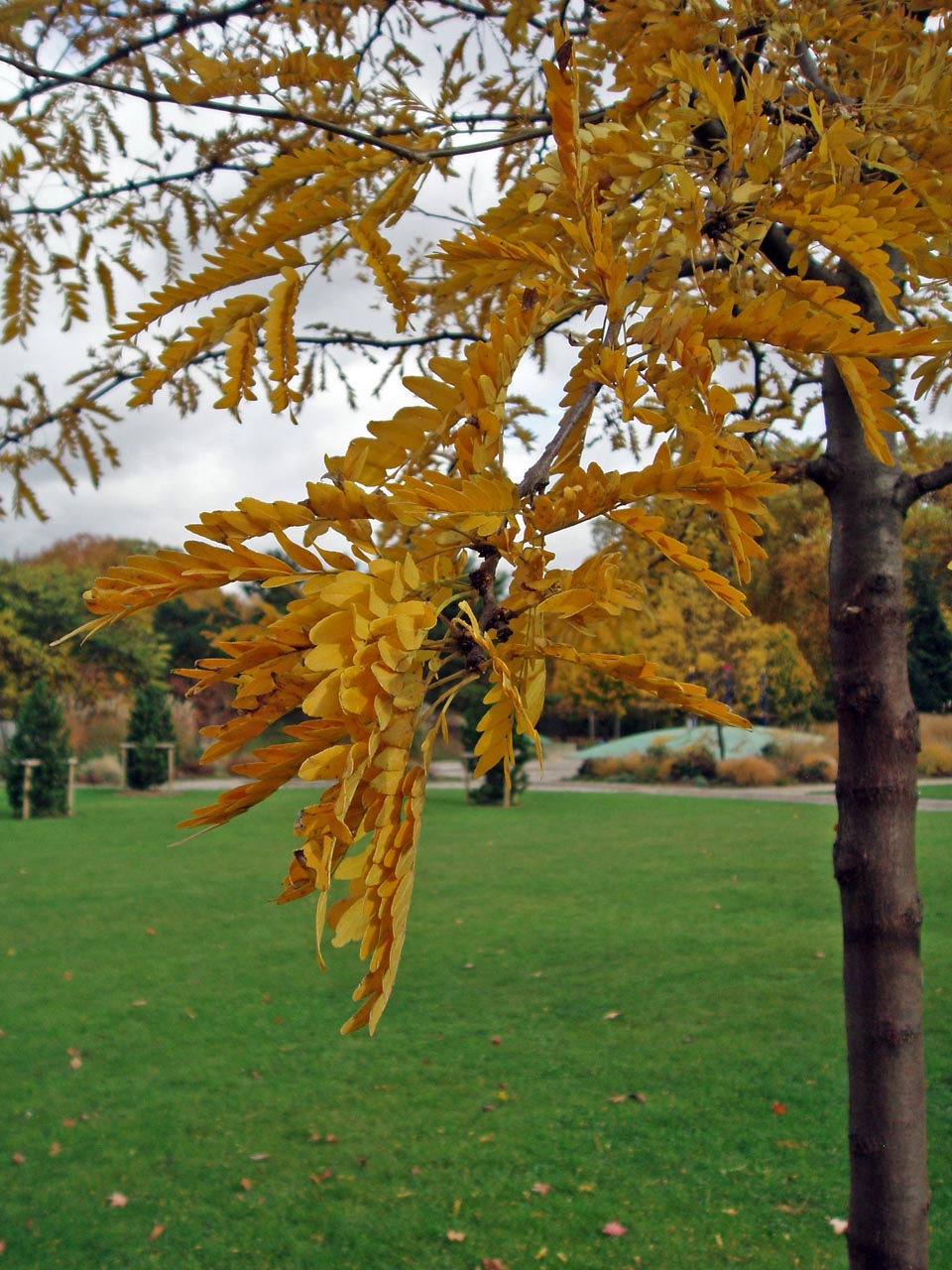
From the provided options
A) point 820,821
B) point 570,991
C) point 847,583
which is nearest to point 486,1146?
point 570,991

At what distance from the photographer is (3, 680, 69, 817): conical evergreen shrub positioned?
→ 51.9ft

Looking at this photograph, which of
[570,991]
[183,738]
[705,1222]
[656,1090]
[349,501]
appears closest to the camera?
[349,501]

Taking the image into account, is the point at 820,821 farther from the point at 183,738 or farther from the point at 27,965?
the point at 183,738

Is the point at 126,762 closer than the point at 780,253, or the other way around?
the point at 780,253

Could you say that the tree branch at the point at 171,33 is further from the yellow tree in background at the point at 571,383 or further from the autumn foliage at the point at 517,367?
the autumn foliage at the point at 517,367

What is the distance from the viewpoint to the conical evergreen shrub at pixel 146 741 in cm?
1975

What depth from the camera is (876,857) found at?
229cm

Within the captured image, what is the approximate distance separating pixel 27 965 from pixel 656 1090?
4831 millimetres

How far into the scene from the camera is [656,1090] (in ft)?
15.8

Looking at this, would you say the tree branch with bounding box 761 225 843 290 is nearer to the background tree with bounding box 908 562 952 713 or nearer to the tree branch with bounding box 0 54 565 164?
the tree branch with bounding box 0 54 565 164

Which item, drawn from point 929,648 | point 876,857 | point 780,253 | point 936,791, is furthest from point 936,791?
point 780,253

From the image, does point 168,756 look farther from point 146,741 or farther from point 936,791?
point 936,791

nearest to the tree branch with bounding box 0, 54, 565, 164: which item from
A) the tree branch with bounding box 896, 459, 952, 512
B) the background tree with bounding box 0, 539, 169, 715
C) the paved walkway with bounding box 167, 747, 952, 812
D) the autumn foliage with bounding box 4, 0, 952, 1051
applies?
the autumn foliage with bounding box 4, 0, 952, 1051

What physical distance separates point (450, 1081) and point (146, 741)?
16.0 m
